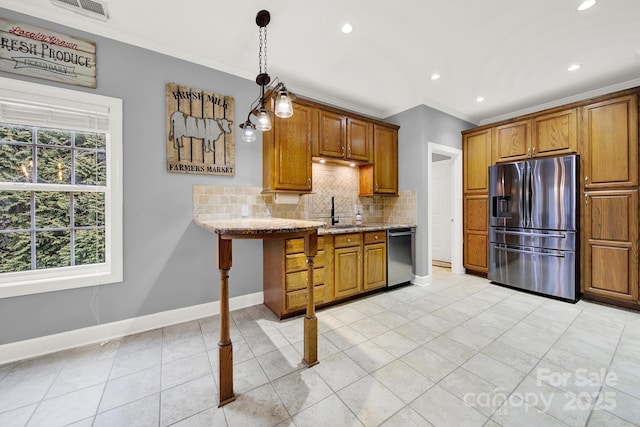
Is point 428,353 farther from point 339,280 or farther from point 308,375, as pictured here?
point 339,280

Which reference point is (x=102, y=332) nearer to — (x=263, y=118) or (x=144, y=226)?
(x=144, y=226)

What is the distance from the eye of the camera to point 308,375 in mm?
1748

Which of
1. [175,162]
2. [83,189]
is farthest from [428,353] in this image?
[83,189]

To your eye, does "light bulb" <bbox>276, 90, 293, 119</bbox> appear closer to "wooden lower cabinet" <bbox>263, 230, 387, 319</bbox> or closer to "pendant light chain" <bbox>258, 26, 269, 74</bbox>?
"pendant light chain" <bbox>258, 26, 269, 74</bbox>

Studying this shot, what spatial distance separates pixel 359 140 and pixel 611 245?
3.20 metres

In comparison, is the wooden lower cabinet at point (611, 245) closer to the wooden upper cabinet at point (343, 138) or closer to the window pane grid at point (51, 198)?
the wooden upper cabinet at point (343, 138)

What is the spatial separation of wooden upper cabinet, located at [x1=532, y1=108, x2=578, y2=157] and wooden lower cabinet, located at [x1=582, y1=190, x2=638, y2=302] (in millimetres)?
649

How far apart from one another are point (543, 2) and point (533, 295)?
10.6ft

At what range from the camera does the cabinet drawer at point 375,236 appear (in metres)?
3.20

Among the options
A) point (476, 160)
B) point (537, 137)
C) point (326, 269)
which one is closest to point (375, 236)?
point (326, 269)

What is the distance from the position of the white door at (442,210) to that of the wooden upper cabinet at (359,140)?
2343 mm

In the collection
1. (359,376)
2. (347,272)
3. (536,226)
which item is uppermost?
(536,226)

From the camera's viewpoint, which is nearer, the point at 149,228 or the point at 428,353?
the point at 428,353

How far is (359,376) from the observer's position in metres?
1.74
